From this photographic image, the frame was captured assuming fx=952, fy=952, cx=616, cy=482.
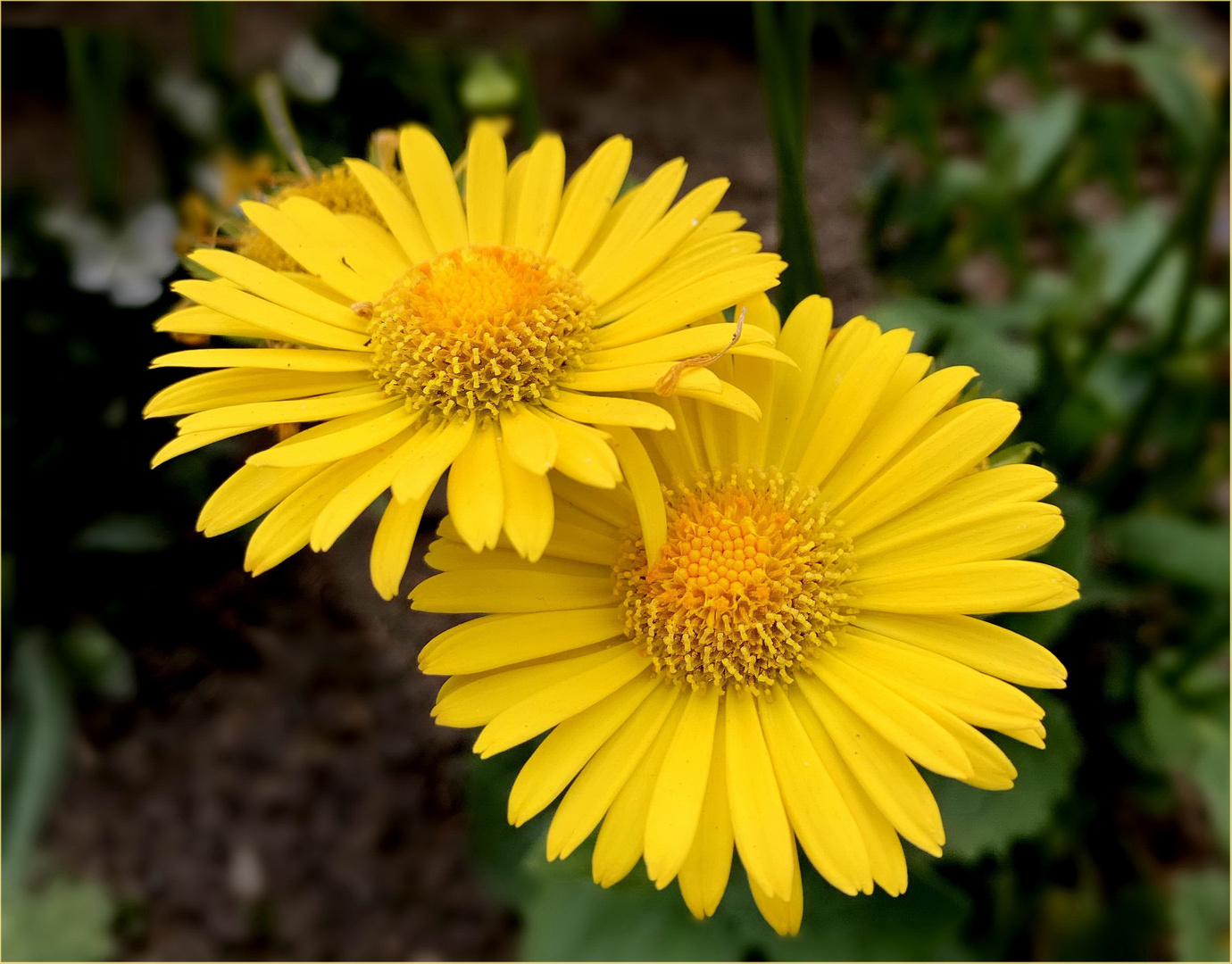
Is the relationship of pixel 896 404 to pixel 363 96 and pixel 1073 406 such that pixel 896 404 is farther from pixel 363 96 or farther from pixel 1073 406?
pixel 363 96

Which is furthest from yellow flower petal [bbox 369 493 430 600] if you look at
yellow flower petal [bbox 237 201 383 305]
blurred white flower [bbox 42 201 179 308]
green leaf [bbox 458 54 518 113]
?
green leaf [bbox 458 54 518 113]

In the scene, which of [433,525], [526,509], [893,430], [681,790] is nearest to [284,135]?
[433,525]

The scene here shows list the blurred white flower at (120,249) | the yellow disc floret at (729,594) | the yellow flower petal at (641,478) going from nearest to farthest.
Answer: the yellow flower petal at (641,478) → the yellow disc floret at (729,594) → the blurred white flower at (120,249)

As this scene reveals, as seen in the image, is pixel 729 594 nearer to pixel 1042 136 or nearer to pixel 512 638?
pixel 512 638

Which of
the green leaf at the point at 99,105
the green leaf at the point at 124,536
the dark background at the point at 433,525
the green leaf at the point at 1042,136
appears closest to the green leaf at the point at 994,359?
the dark background at the point at 433,525

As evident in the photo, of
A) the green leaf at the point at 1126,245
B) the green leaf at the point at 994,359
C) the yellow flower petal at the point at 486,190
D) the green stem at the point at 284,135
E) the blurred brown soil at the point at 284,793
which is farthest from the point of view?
the green leaf at the point at 1126,245

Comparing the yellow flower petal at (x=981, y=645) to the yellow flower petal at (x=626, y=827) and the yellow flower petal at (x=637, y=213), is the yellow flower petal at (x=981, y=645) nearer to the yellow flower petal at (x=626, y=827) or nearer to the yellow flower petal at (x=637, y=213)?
the yellow flower petal at (x=626, y=827)

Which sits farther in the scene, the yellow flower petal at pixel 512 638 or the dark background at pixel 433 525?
the dark background at pixel 433 525
